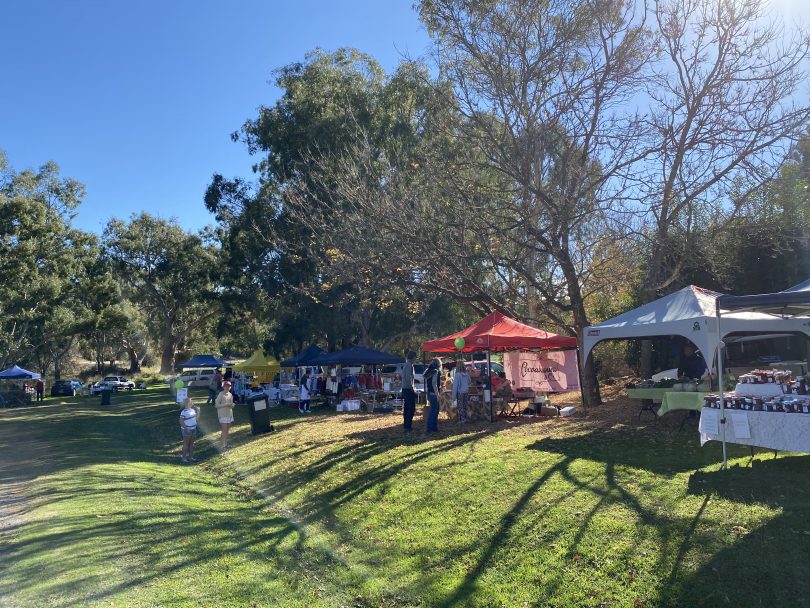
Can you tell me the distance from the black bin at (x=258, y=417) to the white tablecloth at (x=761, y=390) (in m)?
12.2

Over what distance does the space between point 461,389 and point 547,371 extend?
125 inches

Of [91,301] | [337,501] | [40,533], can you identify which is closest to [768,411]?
[337,501]

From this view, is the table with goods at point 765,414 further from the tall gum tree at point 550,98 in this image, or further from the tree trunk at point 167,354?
the tree trunk at point 167,354

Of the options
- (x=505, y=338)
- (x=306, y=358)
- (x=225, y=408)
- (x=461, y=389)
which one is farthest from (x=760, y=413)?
(x=306, y=358)

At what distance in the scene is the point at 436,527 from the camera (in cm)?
764

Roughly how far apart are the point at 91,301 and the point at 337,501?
43181 mm

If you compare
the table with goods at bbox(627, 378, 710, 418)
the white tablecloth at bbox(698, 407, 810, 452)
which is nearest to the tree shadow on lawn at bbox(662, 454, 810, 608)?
the white tablecloth at bbox(698, 407, 810, 452)

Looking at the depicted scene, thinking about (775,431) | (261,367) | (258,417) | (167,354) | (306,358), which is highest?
(167,354)

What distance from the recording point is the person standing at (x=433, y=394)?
1391 cm

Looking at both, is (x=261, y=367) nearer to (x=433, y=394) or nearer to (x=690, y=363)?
(x=433, y=394)

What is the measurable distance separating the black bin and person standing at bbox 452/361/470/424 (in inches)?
210

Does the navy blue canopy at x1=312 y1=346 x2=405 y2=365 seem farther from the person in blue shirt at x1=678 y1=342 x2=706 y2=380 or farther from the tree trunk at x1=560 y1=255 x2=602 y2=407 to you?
the person in blue shirt at x1=678 y1=342 x2=706 y2=380

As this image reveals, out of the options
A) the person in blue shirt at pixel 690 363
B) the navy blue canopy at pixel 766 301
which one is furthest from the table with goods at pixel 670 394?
the navy blue canopy at pixel 766 301

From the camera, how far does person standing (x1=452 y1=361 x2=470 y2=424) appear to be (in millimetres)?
14859
